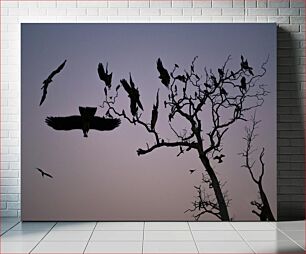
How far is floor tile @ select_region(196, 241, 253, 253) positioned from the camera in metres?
4.41

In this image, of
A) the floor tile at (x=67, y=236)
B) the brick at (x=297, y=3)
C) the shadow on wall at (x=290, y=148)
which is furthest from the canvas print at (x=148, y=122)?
the floor tile at (x=67, y=236)

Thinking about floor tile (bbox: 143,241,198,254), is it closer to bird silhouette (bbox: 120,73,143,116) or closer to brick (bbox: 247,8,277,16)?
bird silhouette (bbox: 120,73,143,116)

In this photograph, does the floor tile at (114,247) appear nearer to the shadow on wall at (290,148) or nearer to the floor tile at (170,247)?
the floor tile at (170,247)

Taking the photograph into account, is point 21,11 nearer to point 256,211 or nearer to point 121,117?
point 121,117

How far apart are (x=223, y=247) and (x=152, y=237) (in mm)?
669

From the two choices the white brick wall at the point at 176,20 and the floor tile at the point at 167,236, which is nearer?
the floor tile at the point at 167,236

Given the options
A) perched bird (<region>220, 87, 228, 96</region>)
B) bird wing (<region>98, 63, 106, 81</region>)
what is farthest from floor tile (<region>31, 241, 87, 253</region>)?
perched bird (<region>220, 87, 228, 96</region>)

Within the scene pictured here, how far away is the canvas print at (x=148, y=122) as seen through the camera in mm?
5746

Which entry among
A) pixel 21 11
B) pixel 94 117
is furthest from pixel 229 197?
pixel 21 11

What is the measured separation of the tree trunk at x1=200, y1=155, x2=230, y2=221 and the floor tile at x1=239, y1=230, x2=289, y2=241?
1.74 feet

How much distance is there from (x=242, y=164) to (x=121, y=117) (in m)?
1.26

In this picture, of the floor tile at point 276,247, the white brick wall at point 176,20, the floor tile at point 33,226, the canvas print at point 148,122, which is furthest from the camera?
the white brick wall at point 176,20

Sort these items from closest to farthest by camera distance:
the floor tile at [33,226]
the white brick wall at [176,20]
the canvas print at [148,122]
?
the floor tile at [33,226] → the canvas print at [148,122] → the white brick wall at [176,20]

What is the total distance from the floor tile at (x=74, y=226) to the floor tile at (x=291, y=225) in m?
1.74
